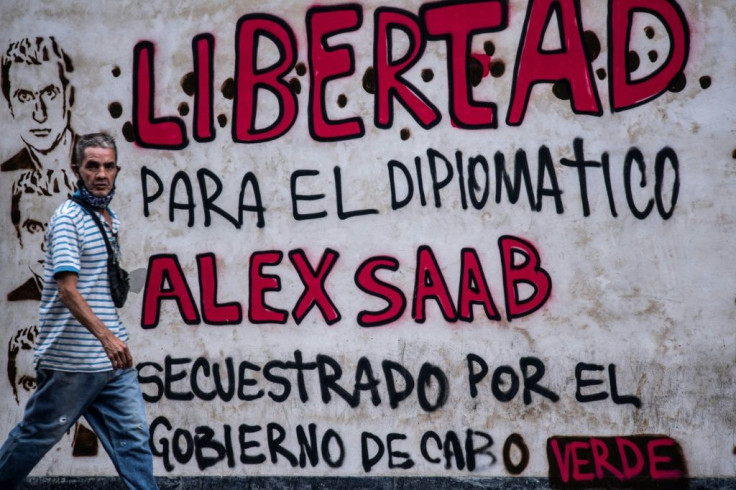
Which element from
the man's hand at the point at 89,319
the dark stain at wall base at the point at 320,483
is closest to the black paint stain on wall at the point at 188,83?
the man's hand at the point at 89,319

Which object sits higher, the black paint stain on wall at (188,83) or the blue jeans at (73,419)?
the black paint stain on wall at (188,83)

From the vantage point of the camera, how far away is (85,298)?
4.29 meters

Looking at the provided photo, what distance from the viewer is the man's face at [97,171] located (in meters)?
4.43

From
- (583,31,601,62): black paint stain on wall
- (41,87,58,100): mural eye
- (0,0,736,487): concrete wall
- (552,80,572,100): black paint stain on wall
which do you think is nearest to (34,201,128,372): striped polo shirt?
(0,0,736,487): concrete wall

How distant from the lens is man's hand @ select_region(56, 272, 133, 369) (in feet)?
13.5

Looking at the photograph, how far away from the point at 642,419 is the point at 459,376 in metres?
1.07

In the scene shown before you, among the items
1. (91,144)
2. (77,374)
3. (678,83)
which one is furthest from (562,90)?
(77,374)

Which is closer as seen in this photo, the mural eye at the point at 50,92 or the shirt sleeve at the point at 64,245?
the shirt sleeve at the point at 64,245

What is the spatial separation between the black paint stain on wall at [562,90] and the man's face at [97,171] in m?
2.63

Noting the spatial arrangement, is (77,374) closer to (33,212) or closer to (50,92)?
(33,212)

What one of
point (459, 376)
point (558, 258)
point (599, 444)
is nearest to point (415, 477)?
point (459, 376)

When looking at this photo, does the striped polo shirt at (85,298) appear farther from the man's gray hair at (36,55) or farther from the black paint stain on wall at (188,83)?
the man's gray hair at (36,55)

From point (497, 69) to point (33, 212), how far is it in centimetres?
305

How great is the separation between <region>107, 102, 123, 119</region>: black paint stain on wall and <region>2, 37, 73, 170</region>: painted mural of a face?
0.26 meters
